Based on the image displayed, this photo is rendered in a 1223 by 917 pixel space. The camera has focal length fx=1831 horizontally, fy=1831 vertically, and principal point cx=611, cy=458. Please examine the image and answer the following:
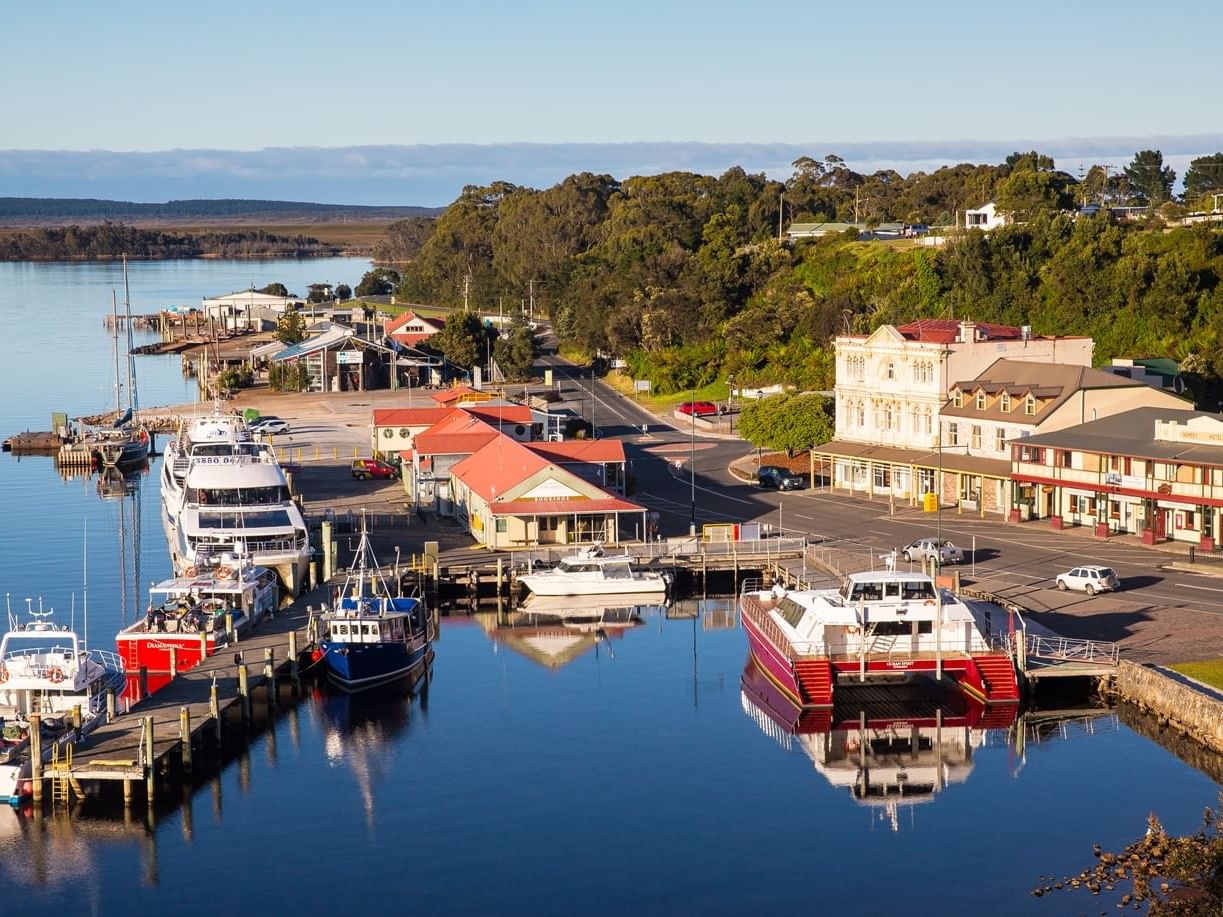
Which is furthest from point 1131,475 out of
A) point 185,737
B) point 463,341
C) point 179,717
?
point 463,341

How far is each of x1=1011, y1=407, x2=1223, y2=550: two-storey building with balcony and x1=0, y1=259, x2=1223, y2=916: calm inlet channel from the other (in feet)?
70.3

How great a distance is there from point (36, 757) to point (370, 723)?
458 inches

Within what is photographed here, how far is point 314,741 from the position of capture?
182ft

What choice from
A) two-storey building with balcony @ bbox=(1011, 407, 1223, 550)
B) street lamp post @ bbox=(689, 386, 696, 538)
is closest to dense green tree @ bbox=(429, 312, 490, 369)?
street lamp post @ bbox=(689, 386, 696, 538)

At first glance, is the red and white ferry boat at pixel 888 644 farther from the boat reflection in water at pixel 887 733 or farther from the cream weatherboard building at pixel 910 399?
the cream weatherboard building at pixel 910 399

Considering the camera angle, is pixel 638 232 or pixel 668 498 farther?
pixel 638 232

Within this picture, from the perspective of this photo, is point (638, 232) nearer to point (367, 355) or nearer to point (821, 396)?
point (367, 355)

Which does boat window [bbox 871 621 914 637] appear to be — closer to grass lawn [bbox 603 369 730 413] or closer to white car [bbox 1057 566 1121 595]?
white car [bbox 1057 566 1121 595]

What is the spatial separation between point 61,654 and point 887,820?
24.6 meters

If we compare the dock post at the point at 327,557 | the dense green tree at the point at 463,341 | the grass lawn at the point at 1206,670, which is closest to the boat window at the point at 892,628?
the grass lawn at the point at 1206,670

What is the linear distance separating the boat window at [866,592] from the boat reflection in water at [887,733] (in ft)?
10.1

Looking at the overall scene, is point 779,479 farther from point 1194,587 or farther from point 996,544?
point 1194,587

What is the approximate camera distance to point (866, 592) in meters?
59.5

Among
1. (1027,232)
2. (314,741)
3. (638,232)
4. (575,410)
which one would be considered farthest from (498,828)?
(638,232)
